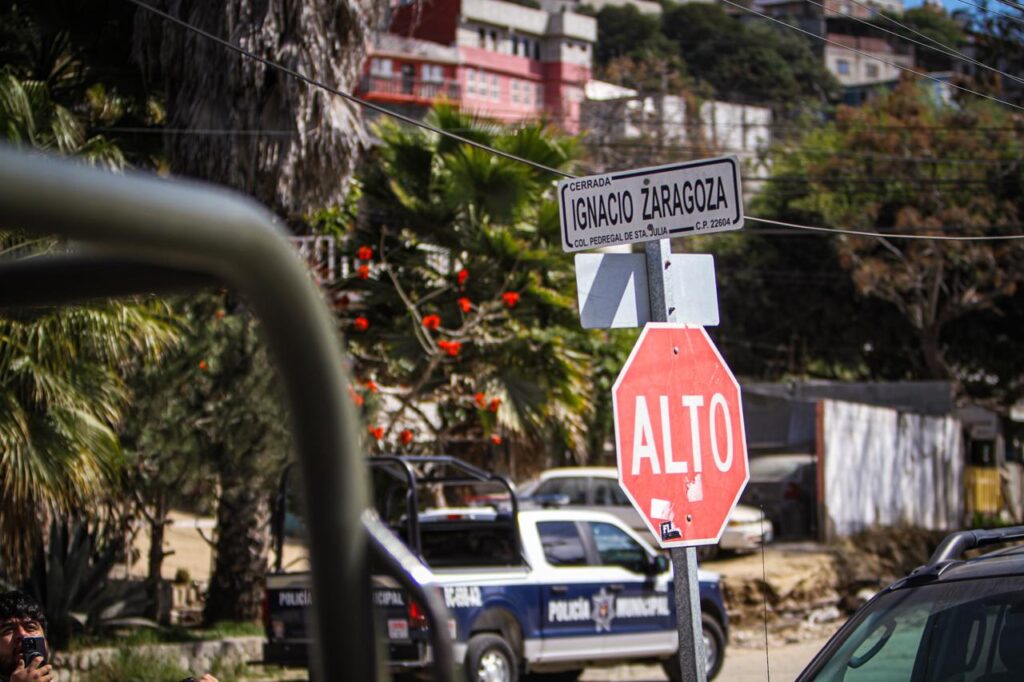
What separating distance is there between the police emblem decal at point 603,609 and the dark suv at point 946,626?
6.88 meters

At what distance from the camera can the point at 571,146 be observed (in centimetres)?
1562

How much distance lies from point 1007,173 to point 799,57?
2229 inches

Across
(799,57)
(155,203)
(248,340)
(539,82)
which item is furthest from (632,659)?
(799,57)

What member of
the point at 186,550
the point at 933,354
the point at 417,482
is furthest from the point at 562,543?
the point at 933,354

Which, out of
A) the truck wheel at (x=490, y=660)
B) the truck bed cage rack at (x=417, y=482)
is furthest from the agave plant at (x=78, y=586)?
the truck wheel at (x=490, y=660)

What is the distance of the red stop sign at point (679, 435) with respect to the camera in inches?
210

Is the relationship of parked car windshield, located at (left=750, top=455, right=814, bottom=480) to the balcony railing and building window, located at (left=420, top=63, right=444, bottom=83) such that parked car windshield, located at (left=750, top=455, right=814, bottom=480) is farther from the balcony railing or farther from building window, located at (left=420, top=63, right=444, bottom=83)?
building window, located at (left=420, top=63, right=444, bottom=83)

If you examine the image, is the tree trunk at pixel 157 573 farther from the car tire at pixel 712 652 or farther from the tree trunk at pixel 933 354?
the tree trunk at pixel 933 354

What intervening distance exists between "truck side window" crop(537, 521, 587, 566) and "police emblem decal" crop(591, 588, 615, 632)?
0.37 m

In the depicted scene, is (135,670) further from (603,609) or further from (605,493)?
(605,493)

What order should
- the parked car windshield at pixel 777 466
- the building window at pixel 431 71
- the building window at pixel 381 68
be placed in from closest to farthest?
the parked car windshield at pixel 777 466 < the building window at pixel 381 68 < the building window at pixel 431 71

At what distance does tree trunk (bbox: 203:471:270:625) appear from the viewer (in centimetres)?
1402

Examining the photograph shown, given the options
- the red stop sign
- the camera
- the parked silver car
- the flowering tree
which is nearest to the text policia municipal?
the red stop sign

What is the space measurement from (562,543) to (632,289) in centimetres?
656
